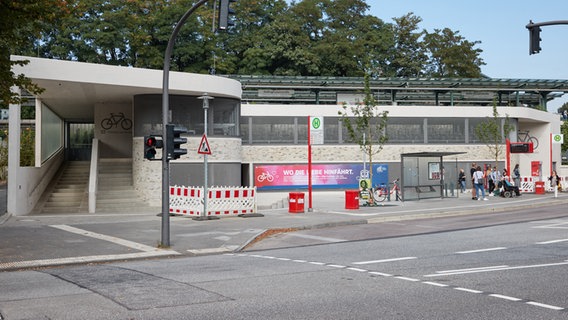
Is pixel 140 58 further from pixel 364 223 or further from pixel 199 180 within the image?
pixel 364 223

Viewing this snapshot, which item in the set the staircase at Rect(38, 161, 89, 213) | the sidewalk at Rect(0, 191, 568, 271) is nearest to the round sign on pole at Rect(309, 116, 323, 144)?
the sidewalk at Rect(0, 191, 568, 271)

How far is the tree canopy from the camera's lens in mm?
59781

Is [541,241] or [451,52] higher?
[451,52]

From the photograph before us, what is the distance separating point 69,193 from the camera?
29641 millimetres

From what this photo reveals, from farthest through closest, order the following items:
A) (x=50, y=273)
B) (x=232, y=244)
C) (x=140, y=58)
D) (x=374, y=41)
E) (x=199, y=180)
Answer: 1. (x=374, y=41)
2. (x=140, y=58)
3. (x=199, y=180)
4. (x=232, y=244)
5. (x=50, y=273)

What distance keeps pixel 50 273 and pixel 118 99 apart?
69.0ft

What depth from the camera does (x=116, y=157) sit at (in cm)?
3425

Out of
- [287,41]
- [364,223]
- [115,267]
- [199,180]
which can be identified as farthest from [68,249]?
[287,41]

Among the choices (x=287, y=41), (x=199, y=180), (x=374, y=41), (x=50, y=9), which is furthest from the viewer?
(x=374, y=41)

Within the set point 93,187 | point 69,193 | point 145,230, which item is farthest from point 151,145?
point 69,193

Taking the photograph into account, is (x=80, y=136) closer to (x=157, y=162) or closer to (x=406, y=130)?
(x=157, y=162)

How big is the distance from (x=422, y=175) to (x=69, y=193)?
59.4ft

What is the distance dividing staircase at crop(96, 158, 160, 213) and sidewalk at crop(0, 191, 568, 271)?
2.78m

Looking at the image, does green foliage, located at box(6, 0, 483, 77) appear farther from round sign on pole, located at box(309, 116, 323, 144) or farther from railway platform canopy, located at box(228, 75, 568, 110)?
round sign on pole, located at box(309, 116, 323, 144)
